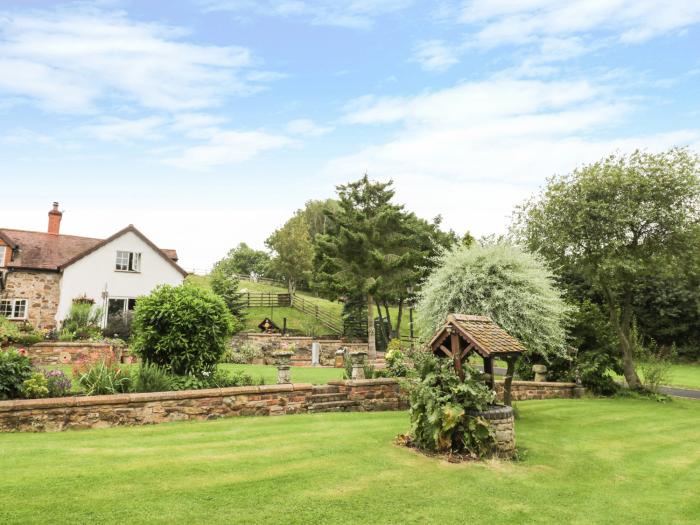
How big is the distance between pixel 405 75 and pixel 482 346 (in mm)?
8120

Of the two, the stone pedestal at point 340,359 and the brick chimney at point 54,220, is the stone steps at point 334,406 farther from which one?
the brick chimney at point 54,220

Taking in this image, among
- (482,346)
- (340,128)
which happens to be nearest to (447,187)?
(340,128)

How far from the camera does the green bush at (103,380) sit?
982 cm

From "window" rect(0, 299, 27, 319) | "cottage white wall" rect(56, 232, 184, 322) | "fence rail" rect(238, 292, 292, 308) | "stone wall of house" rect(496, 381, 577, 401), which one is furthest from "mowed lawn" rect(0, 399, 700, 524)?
"fence rail" rect(238, 292, 292, 308)

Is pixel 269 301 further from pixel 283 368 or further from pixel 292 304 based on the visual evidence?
pixel 283 368

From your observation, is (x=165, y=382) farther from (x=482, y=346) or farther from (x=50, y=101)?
(x=50, y=101)

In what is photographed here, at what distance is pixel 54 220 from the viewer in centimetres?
3092

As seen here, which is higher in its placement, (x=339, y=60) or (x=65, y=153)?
(x=339, y=60)

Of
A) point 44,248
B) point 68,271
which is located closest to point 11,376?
point 68,271

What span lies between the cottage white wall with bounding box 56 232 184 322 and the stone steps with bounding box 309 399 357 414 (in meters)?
22.6

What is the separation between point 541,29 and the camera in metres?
11.2

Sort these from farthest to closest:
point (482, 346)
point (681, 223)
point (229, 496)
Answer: point (681, 223) < point (482, 346) < point (229, 496)

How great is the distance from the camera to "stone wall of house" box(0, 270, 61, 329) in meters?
27.0

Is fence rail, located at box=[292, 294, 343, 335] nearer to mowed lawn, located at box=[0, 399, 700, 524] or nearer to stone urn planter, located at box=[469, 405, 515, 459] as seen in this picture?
mowed lawn, located at box=[0, 399, 700, 524]
